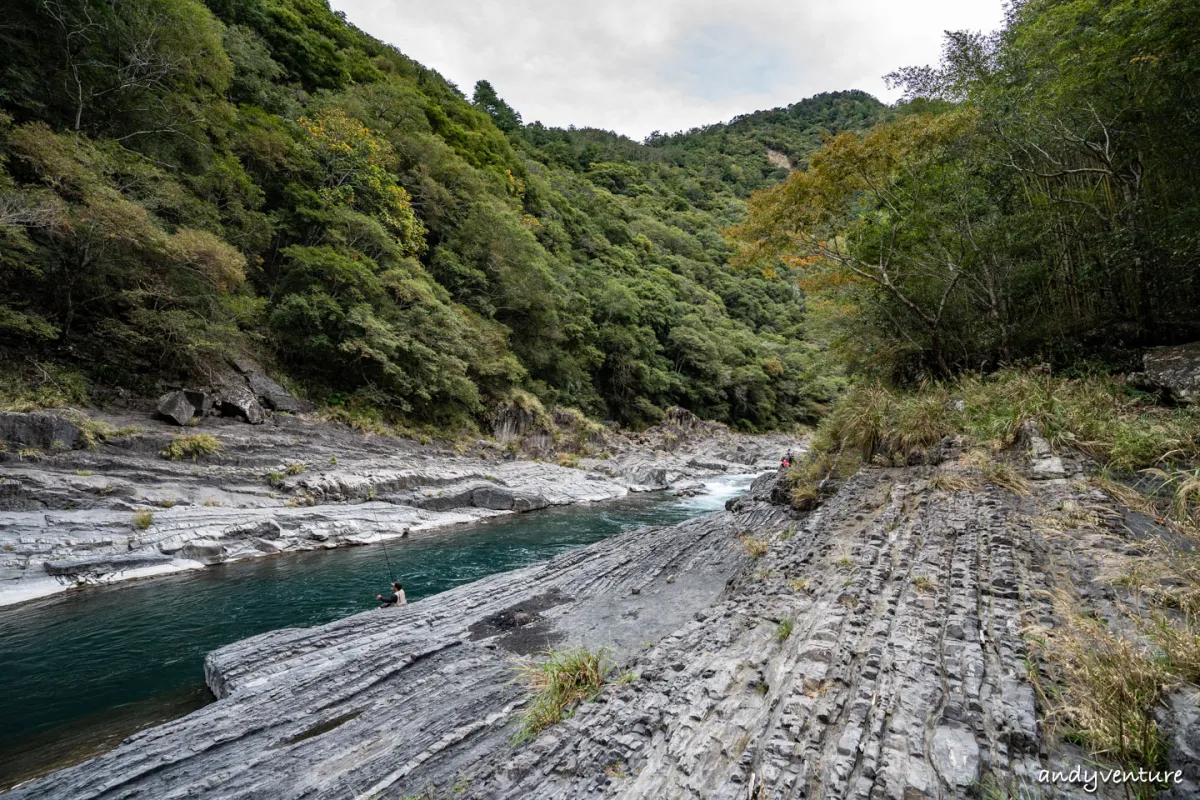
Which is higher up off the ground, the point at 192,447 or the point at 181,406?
the point at 181,406

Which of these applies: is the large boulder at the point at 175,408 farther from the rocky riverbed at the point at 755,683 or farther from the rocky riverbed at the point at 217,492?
the rocky riverbed at the point at 755,683

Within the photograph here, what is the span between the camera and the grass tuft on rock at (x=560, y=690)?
3629mm

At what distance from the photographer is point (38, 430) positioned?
410 inches

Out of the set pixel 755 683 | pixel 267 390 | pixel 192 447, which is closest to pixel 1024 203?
pixel 755 683

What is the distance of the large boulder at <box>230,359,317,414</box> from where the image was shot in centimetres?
1570

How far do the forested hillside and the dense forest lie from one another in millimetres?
6000

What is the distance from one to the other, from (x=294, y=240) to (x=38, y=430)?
11.7 metres

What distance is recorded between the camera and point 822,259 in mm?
10992

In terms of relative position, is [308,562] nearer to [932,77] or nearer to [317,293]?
[317,293]

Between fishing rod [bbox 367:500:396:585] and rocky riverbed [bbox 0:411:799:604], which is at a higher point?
rocky riverbed [bbox 0:411:799:604]

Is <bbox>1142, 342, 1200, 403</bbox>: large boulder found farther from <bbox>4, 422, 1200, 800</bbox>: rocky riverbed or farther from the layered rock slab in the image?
the layered rock slab

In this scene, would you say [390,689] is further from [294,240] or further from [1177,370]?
[294,240]

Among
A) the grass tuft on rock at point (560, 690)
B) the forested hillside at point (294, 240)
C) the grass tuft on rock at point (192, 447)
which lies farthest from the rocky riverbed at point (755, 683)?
the forested hillside at point (294, 240)

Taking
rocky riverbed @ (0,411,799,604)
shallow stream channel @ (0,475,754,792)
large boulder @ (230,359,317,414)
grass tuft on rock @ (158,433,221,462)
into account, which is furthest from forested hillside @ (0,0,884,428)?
shallow stream channel @ (0,475,754,792)
